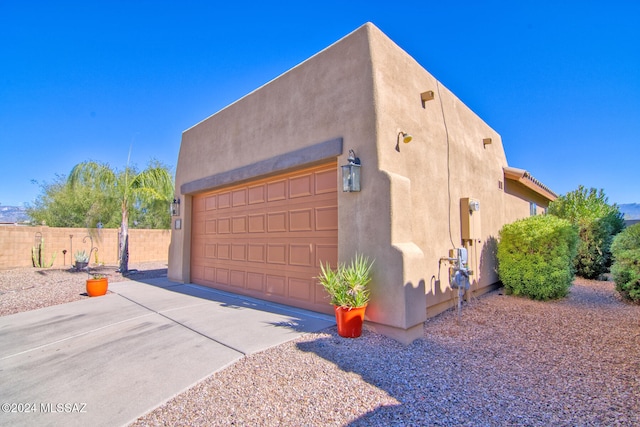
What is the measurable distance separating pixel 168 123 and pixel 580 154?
2346cm

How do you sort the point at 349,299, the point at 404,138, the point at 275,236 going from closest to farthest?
the point at 349,299 → the point at 404,138 → the point at 275,236

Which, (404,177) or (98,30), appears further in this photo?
(98,30)

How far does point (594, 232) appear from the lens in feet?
32.6

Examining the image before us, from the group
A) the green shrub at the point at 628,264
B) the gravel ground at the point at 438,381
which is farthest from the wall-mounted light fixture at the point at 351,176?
the green shrub at the point at 628,264

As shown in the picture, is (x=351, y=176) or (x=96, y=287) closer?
(x=351, y=176)

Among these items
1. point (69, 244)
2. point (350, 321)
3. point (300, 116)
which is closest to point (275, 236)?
point (300, 116)

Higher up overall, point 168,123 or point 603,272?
point 168,123

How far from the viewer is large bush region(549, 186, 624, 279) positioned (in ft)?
32.5

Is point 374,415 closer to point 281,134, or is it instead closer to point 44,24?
point 281,134

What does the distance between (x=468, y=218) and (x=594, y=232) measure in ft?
21.8

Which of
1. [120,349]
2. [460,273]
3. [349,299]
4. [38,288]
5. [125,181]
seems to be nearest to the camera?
[120,349]

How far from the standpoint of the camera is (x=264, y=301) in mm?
6797

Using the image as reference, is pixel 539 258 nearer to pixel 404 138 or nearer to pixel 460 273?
pixel 460 273

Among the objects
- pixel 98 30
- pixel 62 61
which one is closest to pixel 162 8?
pixel 98 30
